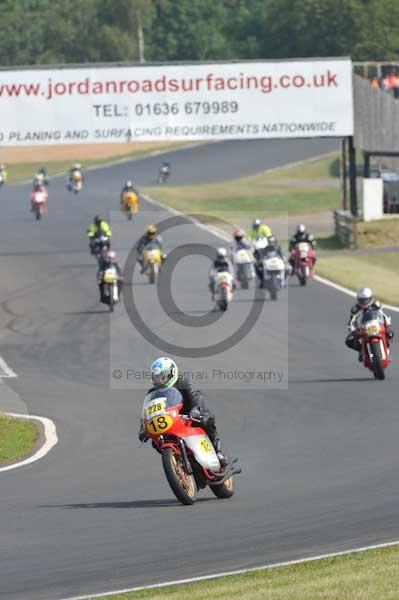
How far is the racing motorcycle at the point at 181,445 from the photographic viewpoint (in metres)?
13.4

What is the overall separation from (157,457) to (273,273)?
706 inches

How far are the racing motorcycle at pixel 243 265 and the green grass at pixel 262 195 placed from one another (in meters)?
23.4

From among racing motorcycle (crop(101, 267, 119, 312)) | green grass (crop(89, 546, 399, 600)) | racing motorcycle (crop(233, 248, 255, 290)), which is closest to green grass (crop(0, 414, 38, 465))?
green grass (crop(89, 546, 399, 600))

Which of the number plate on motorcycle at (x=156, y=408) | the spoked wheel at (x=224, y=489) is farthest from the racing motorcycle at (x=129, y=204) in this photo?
the number plate on motorcycle at (x=156, y=408)

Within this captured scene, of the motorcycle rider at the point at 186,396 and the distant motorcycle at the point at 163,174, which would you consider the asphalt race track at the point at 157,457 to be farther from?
the distant motorcycle at the point at 163,174

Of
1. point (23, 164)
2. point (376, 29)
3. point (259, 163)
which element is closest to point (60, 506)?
point (259, 163)

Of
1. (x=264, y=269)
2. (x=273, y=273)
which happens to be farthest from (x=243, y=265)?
(x=273, y=273)

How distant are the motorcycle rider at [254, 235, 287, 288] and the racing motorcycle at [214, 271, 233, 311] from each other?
7.91 feet

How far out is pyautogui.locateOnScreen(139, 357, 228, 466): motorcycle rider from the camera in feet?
44.7

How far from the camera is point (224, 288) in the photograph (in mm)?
33375

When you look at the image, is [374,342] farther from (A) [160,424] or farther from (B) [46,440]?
(A) [160,424]

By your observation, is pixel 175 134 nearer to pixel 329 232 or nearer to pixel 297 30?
pixel 329 232

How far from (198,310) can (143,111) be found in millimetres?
9955

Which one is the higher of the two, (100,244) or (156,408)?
(156,408)
